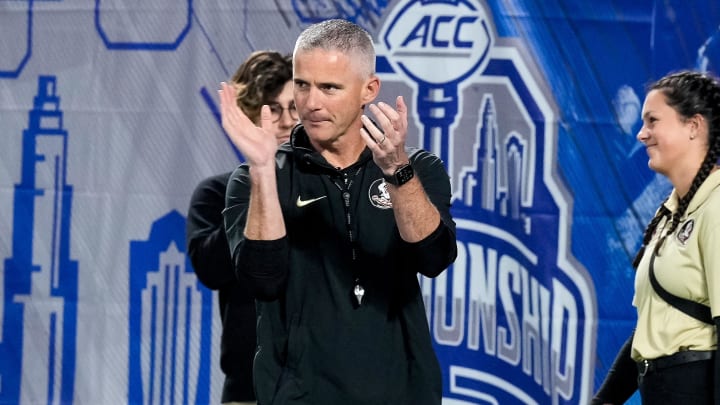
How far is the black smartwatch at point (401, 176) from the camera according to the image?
6.93 feet

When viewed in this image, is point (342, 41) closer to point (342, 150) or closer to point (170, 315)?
point (342, 150)

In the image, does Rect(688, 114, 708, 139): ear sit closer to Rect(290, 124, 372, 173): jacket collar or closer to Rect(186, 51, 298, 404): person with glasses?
Rect(290, 124, 372, 173): jacket collar

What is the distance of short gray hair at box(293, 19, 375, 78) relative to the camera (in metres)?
2.24

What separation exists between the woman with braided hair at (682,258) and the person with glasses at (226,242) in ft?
3.31

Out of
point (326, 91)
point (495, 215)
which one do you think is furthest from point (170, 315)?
point (326, 91)

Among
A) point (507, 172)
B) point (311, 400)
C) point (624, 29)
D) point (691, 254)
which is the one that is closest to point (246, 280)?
point (311, 400)

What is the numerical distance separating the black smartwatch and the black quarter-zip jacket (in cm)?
13

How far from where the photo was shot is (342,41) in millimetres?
2252

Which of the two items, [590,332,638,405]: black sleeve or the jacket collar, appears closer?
the jacket collar

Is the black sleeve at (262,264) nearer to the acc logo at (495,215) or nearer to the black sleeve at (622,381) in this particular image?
the black sleeve at (622,381)

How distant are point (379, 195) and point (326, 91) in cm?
24

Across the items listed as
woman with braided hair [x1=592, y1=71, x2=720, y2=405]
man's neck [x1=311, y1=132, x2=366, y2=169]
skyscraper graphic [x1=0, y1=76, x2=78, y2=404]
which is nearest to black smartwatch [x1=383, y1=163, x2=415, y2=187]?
man's neck [x1=311, y1=132, x2=366, y2=169]

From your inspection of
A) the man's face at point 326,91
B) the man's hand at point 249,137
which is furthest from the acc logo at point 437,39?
the man's hand at point 249,137

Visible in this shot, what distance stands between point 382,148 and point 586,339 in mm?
1920
